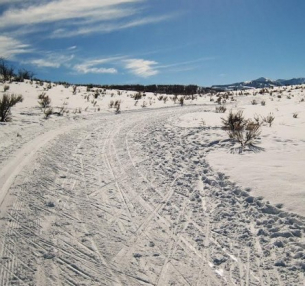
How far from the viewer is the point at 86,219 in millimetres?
4504

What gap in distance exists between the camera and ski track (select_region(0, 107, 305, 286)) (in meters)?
3.33

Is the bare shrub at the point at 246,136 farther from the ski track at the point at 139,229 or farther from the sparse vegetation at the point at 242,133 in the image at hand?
the ski track at the point at 139,229

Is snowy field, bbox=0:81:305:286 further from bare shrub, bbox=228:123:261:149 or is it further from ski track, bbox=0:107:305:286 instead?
bare shrub, bbox=228:123:261:149

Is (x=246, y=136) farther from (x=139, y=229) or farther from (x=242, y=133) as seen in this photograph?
(x=139, y=229)

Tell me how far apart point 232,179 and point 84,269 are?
3.74m

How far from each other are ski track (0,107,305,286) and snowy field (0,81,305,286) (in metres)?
0.01

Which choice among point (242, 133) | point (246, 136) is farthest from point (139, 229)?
point (242, 133)

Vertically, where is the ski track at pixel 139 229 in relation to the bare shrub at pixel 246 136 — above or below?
below

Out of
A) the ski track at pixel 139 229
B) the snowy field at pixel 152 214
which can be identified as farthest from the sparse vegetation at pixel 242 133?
the ski track at pixel 139 229

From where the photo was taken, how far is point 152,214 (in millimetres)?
4789

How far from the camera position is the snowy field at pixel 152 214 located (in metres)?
3.38

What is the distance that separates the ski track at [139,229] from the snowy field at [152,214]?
14 mm

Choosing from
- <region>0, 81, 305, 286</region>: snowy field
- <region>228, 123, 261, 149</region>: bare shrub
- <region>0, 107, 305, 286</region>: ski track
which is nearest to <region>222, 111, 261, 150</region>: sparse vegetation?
<region>228, 123, 261, 149</region>: bare shrub

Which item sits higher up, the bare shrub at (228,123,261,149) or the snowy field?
the bare shrub at (228,123,261,149)
